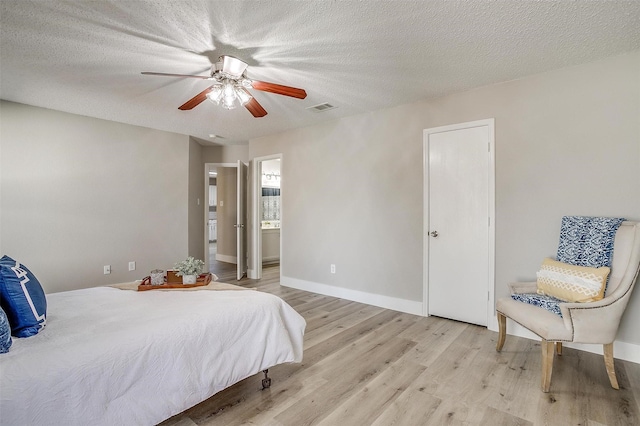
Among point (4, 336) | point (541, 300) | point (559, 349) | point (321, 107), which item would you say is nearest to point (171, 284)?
point (4, 336)

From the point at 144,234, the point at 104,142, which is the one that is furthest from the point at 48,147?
the point at 144,234

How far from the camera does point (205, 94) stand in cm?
250

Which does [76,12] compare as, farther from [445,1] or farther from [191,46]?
Answer: [445,1]

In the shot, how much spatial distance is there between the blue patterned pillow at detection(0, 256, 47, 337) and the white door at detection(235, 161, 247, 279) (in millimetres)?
3685

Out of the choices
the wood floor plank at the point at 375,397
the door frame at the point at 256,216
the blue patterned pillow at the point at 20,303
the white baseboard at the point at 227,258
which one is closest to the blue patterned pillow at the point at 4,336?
the blue patterned pillow at the point at 20,303

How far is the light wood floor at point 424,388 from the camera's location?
5.85 ft

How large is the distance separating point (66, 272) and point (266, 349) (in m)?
3.59

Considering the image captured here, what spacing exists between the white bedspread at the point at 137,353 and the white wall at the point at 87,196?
236 cm

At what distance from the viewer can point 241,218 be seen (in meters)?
5.35

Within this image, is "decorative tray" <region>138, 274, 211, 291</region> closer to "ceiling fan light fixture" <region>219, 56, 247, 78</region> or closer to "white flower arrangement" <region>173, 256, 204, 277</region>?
"white flower arrangement" <region>173, 256, 204, 277</region>

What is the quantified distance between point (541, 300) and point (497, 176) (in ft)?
4.17

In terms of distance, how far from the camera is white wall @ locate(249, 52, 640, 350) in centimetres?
253

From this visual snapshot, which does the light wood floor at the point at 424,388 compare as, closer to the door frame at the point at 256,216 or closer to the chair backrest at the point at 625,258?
the chair backrest at the point at 625,258

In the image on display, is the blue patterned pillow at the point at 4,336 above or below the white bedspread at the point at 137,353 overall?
above
